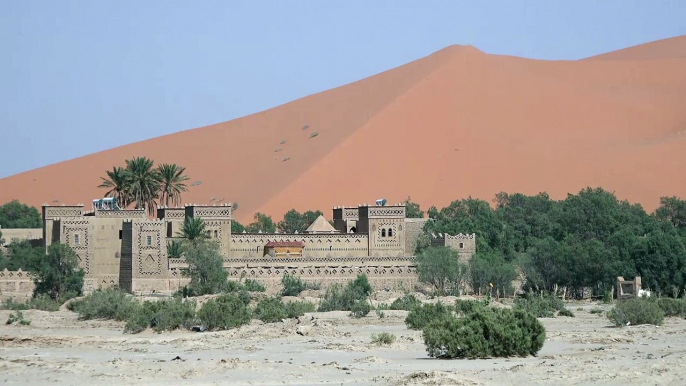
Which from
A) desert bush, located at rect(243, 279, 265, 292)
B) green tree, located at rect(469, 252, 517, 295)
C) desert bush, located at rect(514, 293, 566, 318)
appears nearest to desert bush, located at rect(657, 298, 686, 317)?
desert bush, located at rect(514, 293, 566, 318)

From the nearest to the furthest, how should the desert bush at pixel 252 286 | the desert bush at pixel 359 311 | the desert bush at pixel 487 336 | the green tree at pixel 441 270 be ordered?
the desert bush at pixel 487 336 < the desert bush at pixel 359 311 < the desert bush at pixel 252 286 < the green tree at pixel 441 270

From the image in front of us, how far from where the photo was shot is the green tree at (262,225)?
6944cm

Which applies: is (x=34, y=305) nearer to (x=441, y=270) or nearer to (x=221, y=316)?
(x=221, y=316)

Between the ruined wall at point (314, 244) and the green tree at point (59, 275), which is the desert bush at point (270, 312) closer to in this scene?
the green tree at point (59, 275)

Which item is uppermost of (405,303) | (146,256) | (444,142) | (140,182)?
(444,142)

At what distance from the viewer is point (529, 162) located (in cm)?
8662

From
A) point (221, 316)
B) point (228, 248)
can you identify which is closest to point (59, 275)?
point (228, 248)

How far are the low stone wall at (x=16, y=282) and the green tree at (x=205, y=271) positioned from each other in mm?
6648

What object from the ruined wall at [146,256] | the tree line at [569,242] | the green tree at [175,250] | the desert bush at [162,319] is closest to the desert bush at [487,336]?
the desert bush at [162,319]

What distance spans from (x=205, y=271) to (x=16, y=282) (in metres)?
8.48

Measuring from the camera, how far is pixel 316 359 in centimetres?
2369

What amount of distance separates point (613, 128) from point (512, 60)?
17.5m

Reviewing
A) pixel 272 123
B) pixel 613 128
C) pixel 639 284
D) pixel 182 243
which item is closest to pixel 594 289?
pixel 639 284

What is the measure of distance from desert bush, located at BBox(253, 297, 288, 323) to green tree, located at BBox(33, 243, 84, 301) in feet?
45.2
